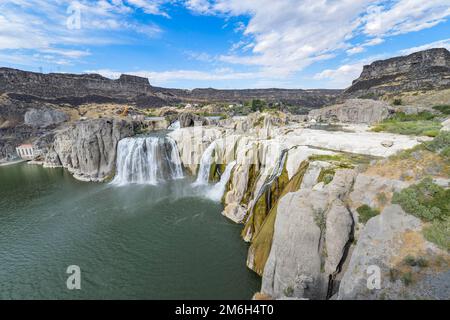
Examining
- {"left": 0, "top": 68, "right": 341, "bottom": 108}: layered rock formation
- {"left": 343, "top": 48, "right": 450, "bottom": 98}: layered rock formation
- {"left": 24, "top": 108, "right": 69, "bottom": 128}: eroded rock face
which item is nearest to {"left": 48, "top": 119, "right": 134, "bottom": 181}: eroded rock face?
{"left": 24, "top": 108, "right": 69, "bottom": 128}: eroded rock face

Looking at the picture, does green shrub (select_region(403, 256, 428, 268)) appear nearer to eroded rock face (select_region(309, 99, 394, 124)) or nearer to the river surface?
the river surface

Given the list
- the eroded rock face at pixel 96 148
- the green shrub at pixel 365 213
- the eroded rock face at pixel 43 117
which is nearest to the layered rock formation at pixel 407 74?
the green shrub at pixel 365 213

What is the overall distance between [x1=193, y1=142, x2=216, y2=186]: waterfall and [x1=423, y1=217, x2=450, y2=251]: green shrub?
107 feet

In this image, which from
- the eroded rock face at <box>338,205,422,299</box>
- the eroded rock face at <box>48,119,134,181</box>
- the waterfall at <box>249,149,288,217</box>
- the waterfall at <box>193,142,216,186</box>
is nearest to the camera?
the eroded rock face at <box>338,205,422,299</box>

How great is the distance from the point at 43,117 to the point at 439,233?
11991 centimetres

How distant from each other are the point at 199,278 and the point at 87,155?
138ft

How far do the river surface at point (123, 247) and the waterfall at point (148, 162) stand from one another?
20.9 ft

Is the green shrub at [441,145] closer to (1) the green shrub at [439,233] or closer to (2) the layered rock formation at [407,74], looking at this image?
(1) the green shrub at [439,233]

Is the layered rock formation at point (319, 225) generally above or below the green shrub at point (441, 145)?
below

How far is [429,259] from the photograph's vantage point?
9.55 m

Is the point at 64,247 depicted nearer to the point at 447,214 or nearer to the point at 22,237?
the point at 22,237

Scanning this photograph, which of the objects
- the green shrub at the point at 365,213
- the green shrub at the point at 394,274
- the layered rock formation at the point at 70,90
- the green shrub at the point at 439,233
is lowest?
the green shrub at the point at 394,274

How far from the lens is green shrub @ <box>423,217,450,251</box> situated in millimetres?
9680

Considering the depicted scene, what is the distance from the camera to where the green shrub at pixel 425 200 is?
11.1 m
